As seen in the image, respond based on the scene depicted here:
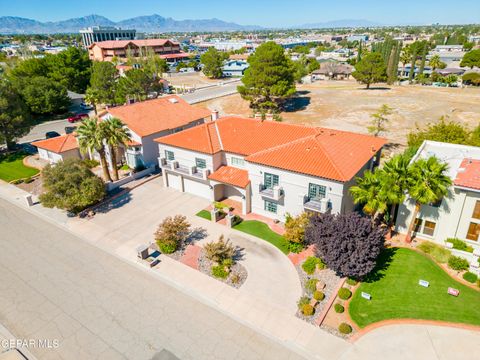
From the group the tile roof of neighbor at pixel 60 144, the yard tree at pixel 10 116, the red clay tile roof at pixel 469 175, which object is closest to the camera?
the red clay tile roof at pixel 469 175

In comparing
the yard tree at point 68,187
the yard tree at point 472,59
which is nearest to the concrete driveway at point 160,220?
the yard tree at point 68,187

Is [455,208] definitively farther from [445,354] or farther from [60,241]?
[60,241]

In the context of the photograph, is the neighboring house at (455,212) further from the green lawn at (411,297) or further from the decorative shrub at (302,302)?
the decorative shrub at (302,302)

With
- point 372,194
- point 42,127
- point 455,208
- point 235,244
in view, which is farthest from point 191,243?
point 42,127

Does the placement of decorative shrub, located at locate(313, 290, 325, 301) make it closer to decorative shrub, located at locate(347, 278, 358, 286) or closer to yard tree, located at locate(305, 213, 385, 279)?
yard tree, located at locate(305, 213, 385, 279)

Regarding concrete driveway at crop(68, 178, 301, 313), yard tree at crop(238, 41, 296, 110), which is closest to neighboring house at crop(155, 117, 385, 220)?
concrete driveway at crop(68, 178, 301, 313)
